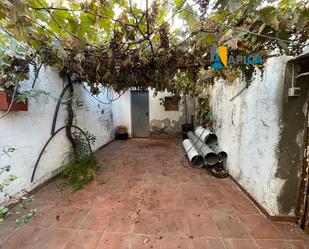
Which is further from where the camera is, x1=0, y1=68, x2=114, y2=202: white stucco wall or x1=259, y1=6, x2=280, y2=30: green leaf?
x1=0, y1=68, x2=114, y2=202: white stucco wall

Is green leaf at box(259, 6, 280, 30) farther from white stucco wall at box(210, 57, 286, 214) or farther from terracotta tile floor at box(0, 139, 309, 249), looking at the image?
terracotta tile floor at box(0, 139, 309, 249)

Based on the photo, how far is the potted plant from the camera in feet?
6.04

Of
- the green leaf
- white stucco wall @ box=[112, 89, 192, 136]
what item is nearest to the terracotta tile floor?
the green leaf

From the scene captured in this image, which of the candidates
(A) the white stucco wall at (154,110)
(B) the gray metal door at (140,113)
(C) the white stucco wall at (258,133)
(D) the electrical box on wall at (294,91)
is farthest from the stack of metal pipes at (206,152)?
(B) the gray metal door at (140,113)

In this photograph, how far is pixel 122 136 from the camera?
625 centimetres

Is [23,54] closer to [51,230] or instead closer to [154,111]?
[51,230]

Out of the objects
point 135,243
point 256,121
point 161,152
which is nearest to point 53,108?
point 135,243

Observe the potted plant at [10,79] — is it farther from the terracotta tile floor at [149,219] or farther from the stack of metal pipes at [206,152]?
the stack of metal pipes at [206,152]

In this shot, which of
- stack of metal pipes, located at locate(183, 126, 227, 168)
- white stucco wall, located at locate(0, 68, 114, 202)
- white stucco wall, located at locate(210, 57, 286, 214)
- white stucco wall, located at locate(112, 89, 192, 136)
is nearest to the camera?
white stucco wall, located at locate(210, 57, 286, 214)

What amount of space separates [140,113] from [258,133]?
4931 millimetres

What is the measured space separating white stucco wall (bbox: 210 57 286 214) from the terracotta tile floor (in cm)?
27

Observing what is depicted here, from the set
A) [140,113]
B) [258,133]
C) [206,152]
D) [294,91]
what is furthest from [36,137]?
[140,113]

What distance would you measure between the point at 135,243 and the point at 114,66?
188cm

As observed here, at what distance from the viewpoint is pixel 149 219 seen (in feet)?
6.20
